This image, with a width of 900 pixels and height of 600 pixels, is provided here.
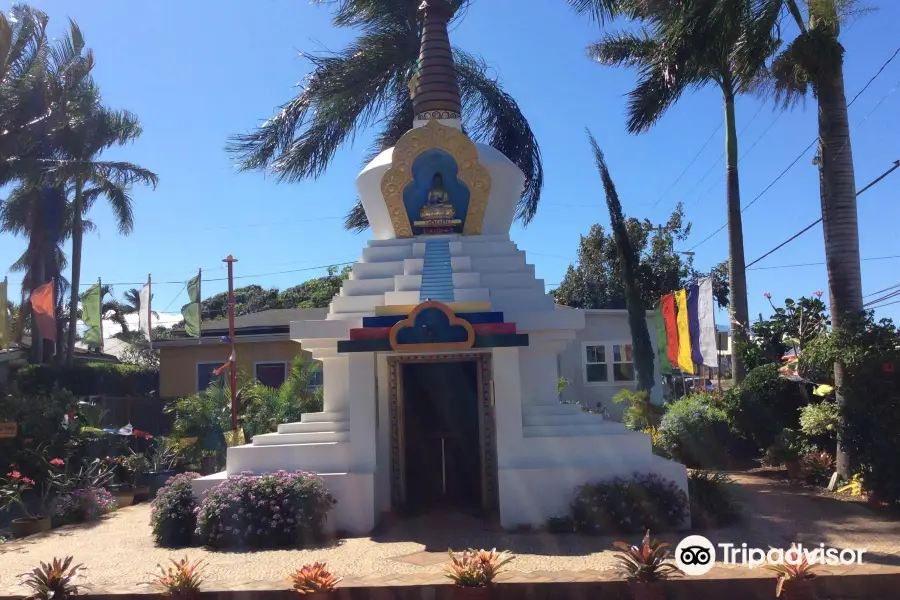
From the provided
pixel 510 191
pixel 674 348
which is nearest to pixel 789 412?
pixel 674 348

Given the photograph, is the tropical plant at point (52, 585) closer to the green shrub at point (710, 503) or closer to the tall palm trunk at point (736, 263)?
the green shrub at point (710, 503)

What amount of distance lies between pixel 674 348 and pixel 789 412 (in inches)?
118

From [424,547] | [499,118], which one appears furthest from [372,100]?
[424,547]

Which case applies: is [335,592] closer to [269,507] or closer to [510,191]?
[269,507]

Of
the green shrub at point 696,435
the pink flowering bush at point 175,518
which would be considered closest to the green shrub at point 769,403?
the green shrub at point 696,435

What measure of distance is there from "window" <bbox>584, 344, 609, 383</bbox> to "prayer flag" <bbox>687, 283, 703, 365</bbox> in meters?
7.26

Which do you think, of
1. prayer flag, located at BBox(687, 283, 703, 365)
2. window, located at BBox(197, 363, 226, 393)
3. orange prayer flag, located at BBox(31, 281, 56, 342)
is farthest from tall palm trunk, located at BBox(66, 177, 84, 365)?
prayer flag, located at BBox(687, 283, 703, 365)

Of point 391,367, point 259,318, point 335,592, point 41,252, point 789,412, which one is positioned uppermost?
point 41,252

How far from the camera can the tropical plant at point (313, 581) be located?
6180 millimetres

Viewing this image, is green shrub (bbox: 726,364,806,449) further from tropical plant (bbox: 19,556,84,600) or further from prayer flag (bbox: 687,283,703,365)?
tropical plant (bbox: 19,556,84,600)

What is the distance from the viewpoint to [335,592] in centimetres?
632

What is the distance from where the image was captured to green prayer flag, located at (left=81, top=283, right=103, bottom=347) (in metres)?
23.3

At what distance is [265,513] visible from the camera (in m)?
8.57

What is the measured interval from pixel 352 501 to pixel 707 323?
8.45m
